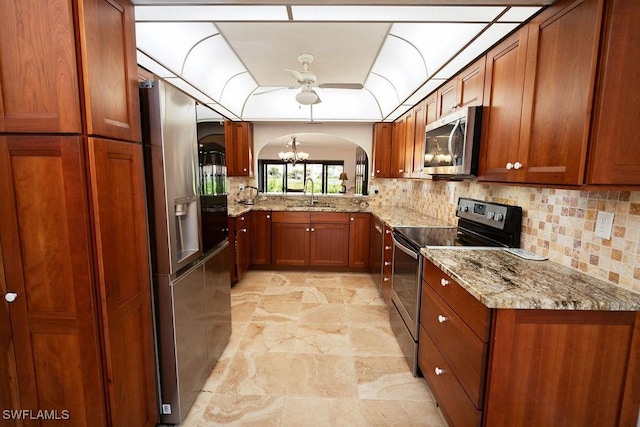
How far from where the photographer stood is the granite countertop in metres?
1.14

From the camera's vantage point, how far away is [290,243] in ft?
13.6

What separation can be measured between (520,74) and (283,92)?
3081 mm

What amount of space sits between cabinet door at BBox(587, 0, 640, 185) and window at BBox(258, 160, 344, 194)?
8889 mm

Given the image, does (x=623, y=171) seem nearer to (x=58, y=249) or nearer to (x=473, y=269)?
(x=473, y=269)

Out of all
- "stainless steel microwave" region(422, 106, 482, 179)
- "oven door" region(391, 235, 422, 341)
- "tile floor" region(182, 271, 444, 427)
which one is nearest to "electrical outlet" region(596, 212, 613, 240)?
"stainless steel microwave" region(422, 106, 482, 179)

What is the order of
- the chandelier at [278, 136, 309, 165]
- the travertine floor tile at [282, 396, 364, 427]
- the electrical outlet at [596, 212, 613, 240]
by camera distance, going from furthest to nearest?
the chandelier at [278, 136, 309, 165]
the travertine floor tile at [282, 396, 364, 427]
the electrical outlet at [596, 212, 613, 240]

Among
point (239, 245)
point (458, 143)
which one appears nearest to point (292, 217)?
point (239, 245)

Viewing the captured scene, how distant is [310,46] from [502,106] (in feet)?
5.34

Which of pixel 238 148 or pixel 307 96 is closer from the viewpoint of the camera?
pixel 307 96

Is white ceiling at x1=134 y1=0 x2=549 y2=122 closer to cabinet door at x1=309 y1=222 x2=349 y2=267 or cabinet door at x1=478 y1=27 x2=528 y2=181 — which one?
cabinet door at x1=478 y1=27 x2=528 y2=181

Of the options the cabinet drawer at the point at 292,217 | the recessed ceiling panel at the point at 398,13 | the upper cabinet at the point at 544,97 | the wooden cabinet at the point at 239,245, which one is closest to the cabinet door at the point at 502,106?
the upper cabinet at the point at 544,97

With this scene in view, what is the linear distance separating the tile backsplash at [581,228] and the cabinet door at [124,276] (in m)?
2.15

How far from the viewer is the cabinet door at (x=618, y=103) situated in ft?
3.55

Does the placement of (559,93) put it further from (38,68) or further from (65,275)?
(65,275)
